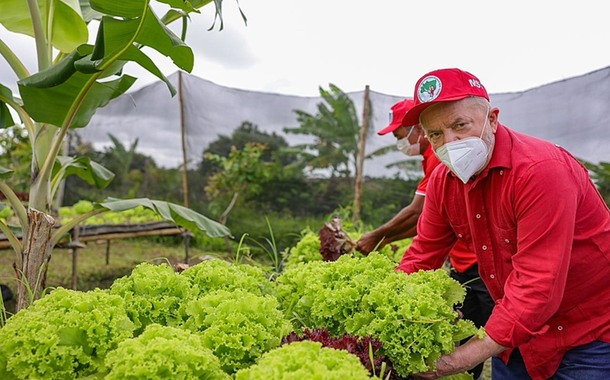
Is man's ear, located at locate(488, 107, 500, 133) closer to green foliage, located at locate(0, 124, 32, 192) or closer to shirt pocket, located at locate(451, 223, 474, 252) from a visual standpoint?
shirt pocket, located at locate(451, 223, 474, 252)

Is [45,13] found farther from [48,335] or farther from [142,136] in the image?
[142,136]

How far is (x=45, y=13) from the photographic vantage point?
312 centimetres

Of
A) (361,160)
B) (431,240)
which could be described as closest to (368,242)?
(431,240)

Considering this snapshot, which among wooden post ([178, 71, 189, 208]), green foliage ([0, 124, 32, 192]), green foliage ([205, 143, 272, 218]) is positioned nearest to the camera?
wooden post ([178, 71, 189, 208])

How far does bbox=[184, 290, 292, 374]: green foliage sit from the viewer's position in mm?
1626

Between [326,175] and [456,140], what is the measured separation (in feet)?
22.6

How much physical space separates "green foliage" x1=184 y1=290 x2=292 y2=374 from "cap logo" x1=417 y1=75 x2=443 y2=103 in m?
1.06

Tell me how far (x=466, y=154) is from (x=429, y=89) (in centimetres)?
31

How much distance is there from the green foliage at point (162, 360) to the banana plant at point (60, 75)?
99 cm

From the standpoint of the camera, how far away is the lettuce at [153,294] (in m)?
1.90

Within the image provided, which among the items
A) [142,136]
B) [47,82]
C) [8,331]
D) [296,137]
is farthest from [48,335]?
[142,136]

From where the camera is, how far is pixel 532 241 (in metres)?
1.72

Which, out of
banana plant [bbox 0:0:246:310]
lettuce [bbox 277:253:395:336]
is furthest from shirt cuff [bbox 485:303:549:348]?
banana plant [bbox 0:0:246:310]

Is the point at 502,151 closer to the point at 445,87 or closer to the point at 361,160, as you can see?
the point at 445,87
